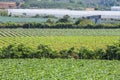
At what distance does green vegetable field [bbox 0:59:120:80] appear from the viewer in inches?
703

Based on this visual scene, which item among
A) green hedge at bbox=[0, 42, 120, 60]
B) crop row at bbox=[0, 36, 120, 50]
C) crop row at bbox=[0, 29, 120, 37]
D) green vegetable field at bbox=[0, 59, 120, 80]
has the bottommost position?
crop row at bbox=[0, 29, 120, 37]

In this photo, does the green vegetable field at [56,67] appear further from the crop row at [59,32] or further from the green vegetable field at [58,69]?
the crop row at [59,32]

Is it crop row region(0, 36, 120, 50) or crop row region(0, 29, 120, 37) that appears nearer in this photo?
crop row region(0, 36, 120, 50)

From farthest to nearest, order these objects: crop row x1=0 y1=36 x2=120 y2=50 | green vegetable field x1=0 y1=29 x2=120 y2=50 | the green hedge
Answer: green vegetable field x1=0 y1=29 x2=120 y2=50 → crop row x1=0 y1=36 x2=120 y2=50 → the green hedge

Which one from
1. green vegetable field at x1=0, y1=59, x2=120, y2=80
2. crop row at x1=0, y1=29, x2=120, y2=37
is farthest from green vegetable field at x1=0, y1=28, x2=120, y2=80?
crop row at x1=0, y1=29, x2=120, y2=37

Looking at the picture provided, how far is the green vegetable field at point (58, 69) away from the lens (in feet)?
58.5

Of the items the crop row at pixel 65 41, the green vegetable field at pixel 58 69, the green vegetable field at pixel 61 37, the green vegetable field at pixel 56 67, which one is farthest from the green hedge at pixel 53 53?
the crop row at pixel 65 41

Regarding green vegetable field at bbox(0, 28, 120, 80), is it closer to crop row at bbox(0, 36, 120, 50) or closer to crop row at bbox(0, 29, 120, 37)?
crop row at bbox(0, 36, 120, 50)

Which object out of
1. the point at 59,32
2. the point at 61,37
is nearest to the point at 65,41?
the point at 61,37

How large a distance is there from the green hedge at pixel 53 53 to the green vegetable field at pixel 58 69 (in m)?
1.50

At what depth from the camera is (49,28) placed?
150 feet

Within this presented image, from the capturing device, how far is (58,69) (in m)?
20.3

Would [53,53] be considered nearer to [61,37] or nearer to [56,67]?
[56,67]

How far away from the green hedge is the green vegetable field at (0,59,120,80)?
4.93 feet
